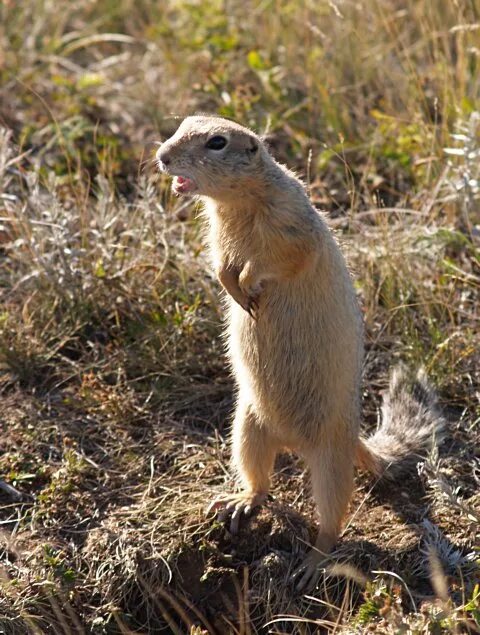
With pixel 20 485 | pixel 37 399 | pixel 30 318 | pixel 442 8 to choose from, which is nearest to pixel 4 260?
pixel 30 318

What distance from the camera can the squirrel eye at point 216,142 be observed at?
12.2 ft

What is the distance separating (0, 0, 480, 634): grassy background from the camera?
3996 millimetres

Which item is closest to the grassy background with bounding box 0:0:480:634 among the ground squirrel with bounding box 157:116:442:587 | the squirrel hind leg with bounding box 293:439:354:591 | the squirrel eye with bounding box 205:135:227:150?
the squirrel hind leg with bounding box 293:439:354:591

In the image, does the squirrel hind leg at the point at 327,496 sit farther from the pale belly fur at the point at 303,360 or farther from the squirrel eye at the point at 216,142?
the squirrel eye at the point at 216,142

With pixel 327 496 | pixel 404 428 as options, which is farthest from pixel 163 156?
pixel 404 428

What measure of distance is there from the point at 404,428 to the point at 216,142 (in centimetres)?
166

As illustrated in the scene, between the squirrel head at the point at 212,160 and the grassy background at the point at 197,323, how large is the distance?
1146mm

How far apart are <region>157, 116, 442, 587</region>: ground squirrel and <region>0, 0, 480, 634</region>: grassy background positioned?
0.89 feet

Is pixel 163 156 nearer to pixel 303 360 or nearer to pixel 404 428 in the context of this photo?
pixel 303 360

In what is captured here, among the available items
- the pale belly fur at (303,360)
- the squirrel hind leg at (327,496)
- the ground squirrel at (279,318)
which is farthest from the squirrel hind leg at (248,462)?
the squirrel hind leg at (327,496)

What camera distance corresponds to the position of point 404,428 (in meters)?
4.41

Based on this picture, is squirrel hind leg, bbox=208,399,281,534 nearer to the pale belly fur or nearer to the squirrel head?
the pale belly fur

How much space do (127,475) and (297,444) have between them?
2.99 ft

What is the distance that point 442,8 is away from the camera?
6.87 m
